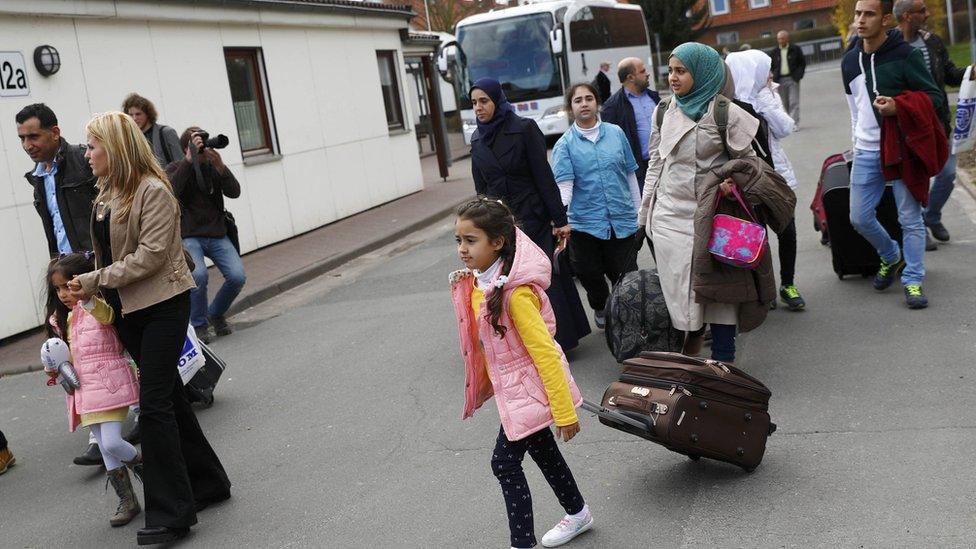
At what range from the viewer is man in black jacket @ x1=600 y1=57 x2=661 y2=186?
321 inches

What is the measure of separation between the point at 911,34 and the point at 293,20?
9.94 meters

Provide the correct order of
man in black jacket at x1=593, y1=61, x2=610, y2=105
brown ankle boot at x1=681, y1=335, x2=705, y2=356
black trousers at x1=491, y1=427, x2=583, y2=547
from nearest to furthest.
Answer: black trousers at x1=491, y1=427, x2=583, y2=547 → brown ankle boot at x1=681, y1=335, x2=705, y2=356 → man in black jacket at x1=593, y1=61, x2=610, y2=105

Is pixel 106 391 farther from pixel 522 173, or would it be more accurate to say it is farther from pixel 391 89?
pixel 391 89

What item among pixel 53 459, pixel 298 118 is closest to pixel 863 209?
pixel 53 459

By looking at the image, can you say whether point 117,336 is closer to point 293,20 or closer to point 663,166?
point 663,166

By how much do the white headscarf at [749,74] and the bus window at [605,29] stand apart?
18.7 metres

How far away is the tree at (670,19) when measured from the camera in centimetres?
5878

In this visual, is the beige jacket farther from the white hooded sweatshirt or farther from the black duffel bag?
the white hooded sweatshirt

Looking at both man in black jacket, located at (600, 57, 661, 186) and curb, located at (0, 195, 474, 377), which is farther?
curb, located at (0, 195, 474, 377)

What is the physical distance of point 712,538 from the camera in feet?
13.2

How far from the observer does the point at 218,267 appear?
8.76 metres

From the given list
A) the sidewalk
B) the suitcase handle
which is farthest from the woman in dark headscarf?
the sidewalk

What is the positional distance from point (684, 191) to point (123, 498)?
3.28 metres

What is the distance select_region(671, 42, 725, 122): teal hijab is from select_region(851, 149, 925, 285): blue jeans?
2038 mm
